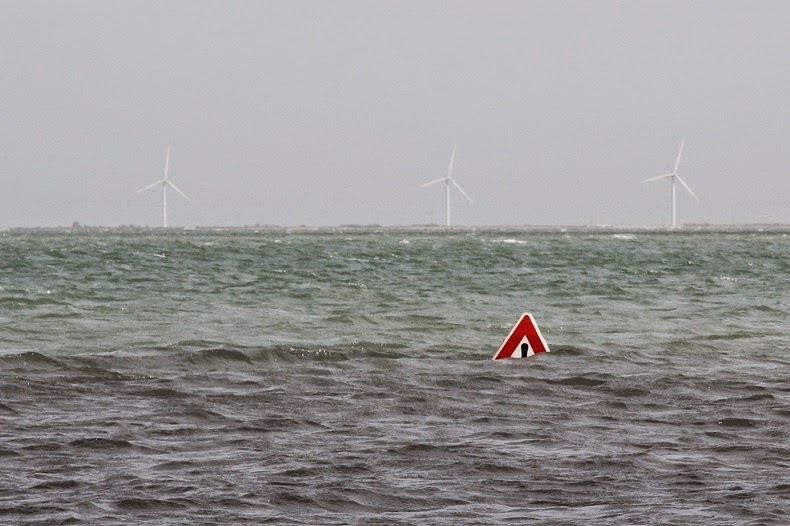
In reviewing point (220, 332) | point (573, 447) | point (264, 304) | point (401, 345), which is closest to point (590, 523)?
point (573, 447)

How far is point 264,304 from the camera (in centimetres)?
3275

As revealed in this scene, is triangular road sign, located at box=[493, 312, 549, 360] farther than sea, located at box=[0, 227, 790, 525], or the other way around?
triangular road sign, located at box=[493, 312, 549, 360]

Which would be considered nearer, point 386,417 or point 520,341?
point 386,417

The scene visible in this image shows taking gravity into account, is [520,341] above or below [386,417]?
above

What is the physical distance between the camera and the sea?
9023 mm

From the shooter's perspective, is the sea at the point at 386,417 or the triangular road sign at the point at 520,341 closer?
the sea at the point at 386,417

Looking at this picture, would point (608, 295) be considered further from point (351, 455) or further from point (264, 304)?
point (351, 455)

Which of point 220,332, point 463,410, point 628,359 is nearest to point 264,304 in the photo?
point 220,332

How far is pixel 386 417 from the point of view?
1324 cm

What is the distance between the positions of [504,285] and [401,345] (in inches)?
860

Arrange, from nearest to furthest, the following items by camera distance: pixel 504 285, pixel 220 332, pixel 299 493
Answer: pixel 299 493
pixel 220 332
pixel 504 285

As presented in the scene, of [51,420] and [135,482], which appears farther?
[51,420]

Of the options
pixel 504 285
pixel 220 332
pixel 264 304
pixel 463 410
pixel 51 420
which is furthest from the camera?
pixel 504 285

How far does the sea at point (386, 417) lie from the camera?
9.02m
